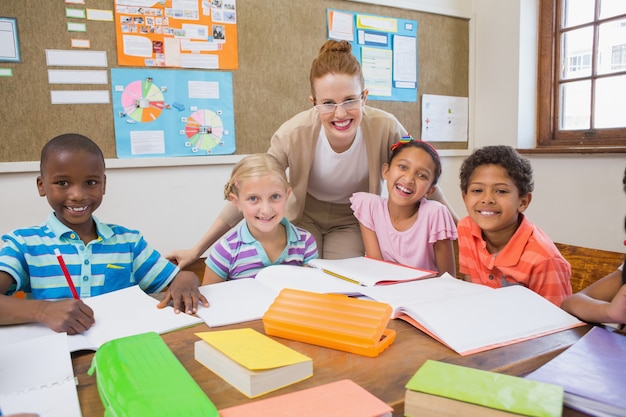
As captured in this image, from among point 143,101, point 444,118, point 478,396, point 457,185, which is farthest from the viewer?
point 457,185

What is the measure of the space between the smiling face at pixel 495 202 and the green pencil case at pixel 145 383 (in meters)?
1.02

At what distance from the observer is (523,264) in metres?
1.25

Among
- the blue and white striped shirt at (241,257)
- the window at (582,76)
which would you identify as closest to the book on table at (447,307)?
the blue and white striped shirt at (241,257)

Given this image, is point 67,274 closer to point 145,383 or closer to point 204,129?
point 145,383

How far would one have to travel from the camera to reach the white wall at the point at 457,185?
7.97 feet

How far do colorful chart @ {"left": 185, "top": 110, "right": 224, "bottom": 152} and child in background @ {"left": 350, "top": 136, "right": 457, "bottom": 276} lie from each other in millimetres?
1231

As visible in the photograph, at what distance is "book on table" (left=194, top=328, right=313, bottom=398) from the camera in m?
0.60

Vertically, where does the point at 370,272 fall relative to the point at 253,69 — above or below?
below

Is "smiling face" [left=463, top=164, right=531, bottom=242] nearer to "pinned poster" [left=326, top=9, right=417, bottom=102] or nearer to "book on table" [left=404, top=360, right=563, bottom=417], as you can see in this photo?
"book on table" [left=404, top=360, right=563, bottom=417]

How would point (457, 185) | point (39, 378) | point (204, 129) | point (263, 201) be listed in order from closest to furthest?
point (39, 378) → point (263, 201) → point (204, 129) → point (457, 185)

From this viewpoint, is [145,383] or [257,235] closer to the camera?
[145,383]

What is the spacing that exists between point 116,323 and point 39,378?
0.72 feet

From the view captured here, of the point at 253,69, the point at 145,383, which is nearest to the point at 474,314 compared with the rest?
the point at 145,383

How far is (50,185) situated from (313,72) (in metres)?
0.95
